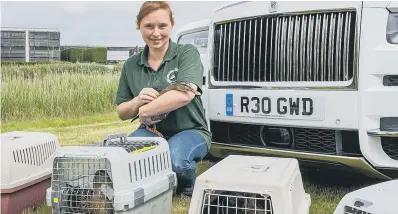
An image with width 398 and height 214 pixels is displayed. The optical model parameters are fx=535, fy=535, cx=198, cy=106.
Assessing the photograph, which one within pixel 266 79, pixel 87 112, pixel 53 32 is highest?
pixel 53 32

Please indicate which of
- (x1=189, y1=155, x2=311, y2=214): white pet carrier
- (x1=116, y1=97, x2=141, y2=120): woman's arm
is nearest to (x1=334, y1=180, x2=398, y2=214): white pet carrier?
(x1=189, y1=155, x2=311, y2=214): white pet carrier

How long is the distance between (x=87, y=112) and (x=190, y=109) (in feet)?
20.5

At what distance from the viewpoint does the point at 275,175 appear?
225 cm

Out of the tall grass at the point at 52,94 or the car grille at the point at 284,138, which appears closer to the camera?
the car grille at the point at 284,138

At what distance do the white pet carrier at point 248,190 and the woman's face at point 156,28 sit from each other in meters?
1.11

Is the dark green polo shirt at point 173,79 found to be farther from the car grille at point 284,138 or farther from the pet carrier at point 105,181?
the pet carrier at point 105,181

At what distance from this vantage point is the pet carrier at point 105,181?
2332mm

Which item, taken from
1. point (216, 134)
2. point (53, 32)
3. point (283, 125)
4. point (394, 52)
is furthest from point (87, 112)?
point (53, 32)

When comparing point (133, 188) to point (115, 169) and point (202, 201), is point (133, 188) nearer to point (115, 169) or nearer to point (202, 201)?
point (115, 169)

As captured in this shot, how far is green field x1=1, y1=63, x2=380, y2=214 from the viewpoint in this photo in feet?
25.3

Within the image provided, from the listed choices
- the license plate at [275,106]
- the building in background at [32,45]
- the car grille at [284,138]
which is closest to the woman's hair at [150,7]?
the license plate at [275,106]

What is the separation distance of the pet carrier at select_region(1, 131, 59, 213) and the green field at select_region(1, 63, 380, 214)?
3.31 m

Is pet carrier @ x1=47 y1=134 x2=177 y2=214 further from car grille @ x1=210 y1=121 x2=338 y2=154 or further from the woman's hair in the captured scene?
car grille @ x1=210 y1=121 x2=338 y2=154

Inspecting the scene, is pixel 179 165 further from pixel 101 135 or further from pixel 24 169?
pixel 101 135
